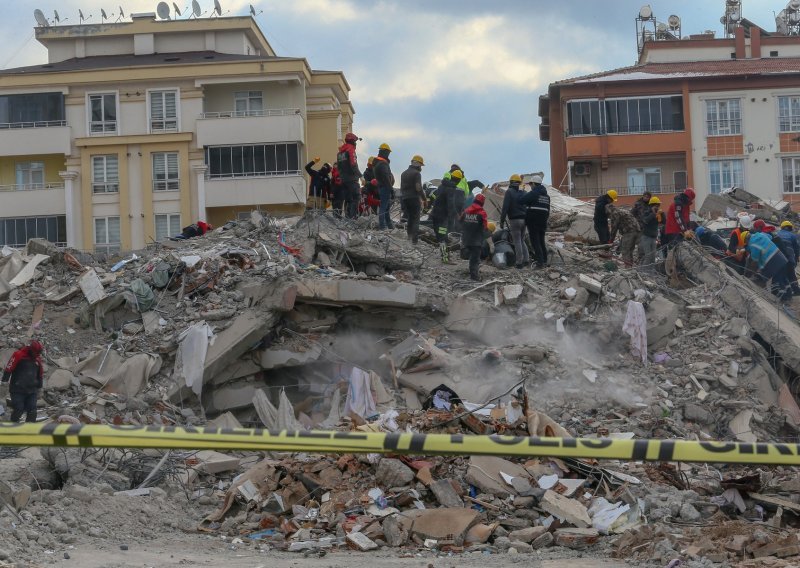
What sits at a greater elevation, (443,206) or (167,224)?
(167,224)

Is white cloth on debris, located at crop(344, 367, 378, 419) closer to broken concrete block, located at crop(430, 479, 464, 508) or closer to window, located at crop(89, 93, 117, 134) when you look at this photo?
broken concrete block, located at crop(430, 479, 464, 508)

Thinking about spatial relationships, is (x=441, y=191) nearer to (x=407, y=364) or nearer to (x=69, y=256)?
(x=407, y=364)

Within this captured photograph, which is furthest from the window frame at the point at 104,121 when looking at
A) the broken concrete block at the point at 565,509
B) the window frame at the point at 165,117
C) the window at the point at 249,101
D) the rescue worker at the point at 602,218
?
the broken concrete block at the point at 565,509

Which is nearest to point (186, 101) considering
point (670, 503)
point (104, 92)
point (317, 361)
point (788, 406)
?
point (104, 92)

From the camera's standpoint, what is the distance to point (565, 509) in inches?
383

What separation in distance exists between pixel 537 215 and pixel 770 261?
402 centimetres

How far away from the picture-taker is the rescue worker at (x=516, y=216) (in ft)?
59.0

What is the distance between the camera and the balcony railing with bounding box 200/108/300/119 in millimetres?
39438

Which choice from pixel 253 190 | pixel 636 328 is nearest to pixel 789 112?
pixel 253 190

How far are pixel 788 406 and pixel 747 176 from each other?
91.4 feet

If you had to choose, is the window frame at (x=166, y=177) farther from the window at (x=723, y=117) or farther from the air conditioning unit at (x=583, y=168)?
the window at (x=723, y=117)

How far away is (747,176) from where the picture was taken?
4216 centimetres

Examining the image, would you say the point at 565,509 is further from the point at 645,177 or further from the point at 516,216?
the point at 645,177

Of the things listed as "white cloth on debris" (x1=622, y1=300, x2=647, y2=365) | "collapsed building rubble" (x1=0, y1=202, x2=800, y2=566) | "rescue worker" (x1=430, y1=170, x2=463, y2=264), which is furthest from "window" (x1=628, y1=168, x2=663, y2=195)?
"white cloth on debris" (x1=622, y1=300, x2=647, y2=365)
